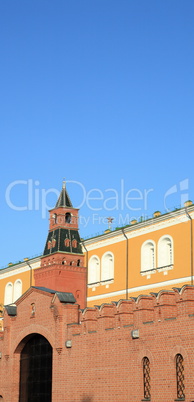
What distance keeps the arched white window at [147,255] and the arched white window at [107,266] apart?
3.92 metres

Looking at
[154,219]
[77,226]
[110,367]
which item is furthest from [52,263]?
[110,367]

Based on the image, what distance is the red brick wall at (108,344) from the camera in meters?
22.4

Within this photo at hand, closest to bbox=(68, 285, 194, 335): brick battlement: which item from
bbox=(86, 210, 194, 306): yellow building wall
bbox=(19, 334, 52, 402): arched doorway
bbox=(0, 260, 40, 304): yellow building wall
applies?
bbox=(19, 334, 52, 402): arched doorway

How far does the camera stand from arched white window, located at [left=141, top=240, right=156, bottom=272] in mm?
39875

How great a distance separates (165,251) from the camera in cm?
3869

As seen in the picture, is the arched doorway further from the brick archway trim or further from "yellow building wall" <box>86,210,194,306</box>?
"yellow building wall" <box>86,210,194,306</box>

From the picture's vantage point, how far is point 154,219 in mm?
39375

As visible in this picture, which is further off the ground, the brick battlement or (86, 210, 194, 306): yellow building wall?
(86, 210, 194, 306): yellow building wall

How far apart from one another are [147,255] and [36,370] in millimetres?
11326

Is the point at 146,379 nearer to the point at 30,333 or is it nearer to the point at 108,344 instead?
the point at 108,344

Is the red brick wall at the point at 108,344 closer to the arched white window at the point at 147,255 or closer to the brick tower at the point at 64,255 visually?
the brick tower at the point at 64,255

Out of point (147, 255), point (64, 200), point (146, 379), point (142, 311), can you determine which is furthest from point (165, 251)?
point (146, 379)

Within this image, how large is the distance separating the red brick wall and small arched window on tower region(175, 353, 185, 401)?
179mm

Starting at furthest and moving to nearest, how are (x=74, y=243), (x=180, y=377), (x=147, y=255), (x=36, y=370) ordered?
(x=74, y=243), (x=147, y=255), (x=36, y=370), (x=180, y=377)
